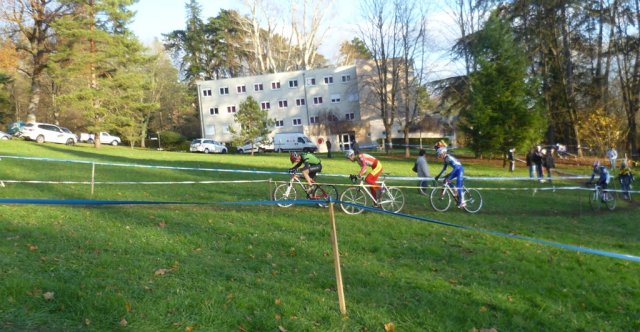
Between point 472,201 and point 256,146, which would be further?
point 256,146

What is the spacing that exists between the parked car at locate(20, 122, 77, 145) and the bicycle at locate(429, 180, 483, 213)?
3166 centimetres

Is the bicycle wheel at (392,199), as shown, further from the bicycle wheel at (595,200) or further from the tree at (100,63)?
the tree at (100,63)

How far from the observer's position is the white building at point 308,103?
189 feet

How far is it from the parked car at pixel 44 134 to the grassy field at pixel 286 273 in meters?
26.5

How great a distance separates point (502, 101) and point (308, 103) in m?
31.6

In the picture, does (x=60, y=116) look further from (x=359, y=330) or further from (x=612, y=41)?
(x=359, y=330)

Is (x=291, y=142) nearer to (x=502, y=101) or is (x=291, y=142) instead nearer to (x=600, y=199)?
(x=502, y=101)

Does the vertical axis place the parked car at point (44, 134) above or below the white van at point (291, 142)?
above

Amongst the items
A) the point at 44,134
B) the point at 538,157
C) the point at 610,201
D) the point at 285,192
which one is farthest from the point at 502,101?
the point at 44,134

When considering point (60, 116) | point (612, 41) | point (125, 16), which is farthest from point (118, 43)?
point (612, 41)

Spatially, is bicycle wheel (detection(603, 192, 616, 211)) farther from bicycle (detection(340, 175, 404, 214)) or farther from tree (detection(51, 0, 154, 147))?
tree (detection(51, 0, 154, 147))

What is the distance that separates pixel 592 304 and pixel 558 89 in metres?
35.8

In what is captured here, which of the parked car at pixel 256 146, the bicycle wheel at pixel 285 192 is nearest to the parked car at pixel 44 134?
the parked car at pixel 256 146

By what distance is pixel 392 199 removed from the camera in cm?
1260
